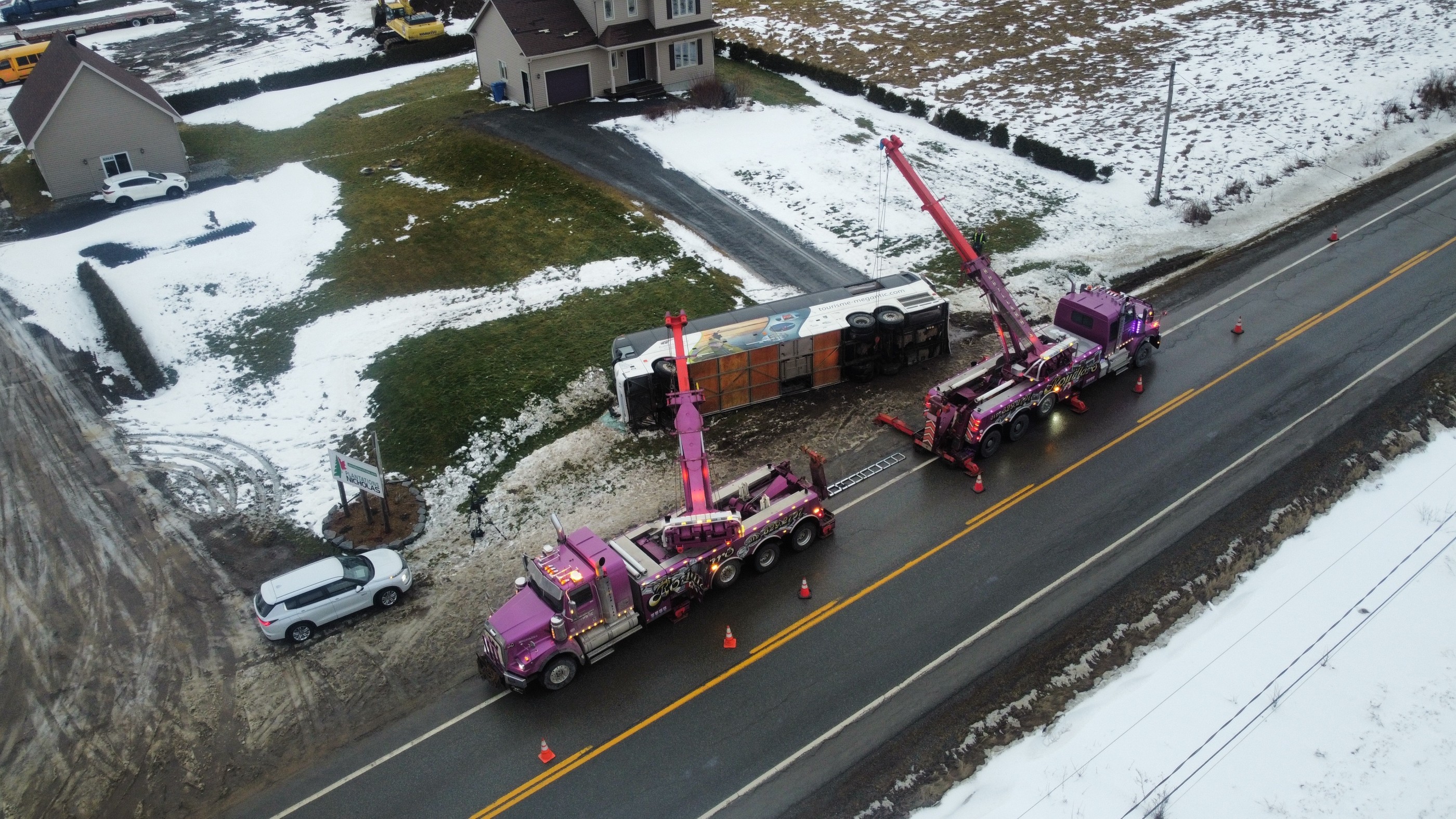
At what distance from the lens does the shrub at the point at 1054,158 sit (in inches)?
1597

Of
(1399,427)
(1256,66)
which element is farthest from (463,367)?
(1256,66)

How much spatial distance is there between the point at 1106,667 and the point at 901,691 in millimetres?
4289

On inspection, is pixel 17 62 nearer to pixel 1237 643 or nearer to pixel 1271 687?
pixel 1237 643

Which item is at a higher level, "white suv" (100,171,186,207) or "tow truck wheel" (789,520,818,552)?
"white suv" (100,171,186,207)

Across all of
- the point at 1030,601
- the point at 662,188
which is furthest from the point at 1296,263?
the point at 662,188

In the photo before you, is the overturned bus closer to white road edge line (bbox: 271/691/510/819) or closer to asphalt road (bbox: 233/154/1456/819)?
asphalt road (bbox: 233/154/1456/819)

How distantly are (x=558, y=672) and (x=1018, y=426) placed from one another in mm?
14181

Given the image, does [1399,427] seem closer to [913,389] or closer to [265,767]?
[913,389]

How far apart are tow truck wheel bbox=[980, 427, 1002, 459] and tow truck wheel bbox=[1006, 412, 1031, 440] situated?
36cm

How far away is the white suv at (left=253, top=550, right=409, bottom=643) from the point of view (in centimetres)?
2105

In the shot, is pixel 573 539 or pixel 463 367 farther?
pixel 463 367

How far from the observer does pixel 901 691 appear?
1925 cm

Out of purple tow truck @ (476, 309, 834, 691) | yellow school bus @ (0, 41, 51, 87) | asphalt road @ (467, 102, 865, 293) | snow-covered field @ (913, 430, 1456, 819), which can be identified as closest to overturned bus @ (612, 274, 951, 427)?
purple tow truck @ (476, 309, 834, 691)

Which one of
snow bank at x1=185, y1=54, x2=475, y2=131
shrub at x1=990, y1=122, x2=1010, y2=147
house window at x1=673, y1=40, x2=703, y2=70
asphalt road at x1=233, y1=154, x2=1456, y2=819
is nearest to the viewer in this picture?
asphalt road at x1=233, y1=154, x2=1456, y2=819
